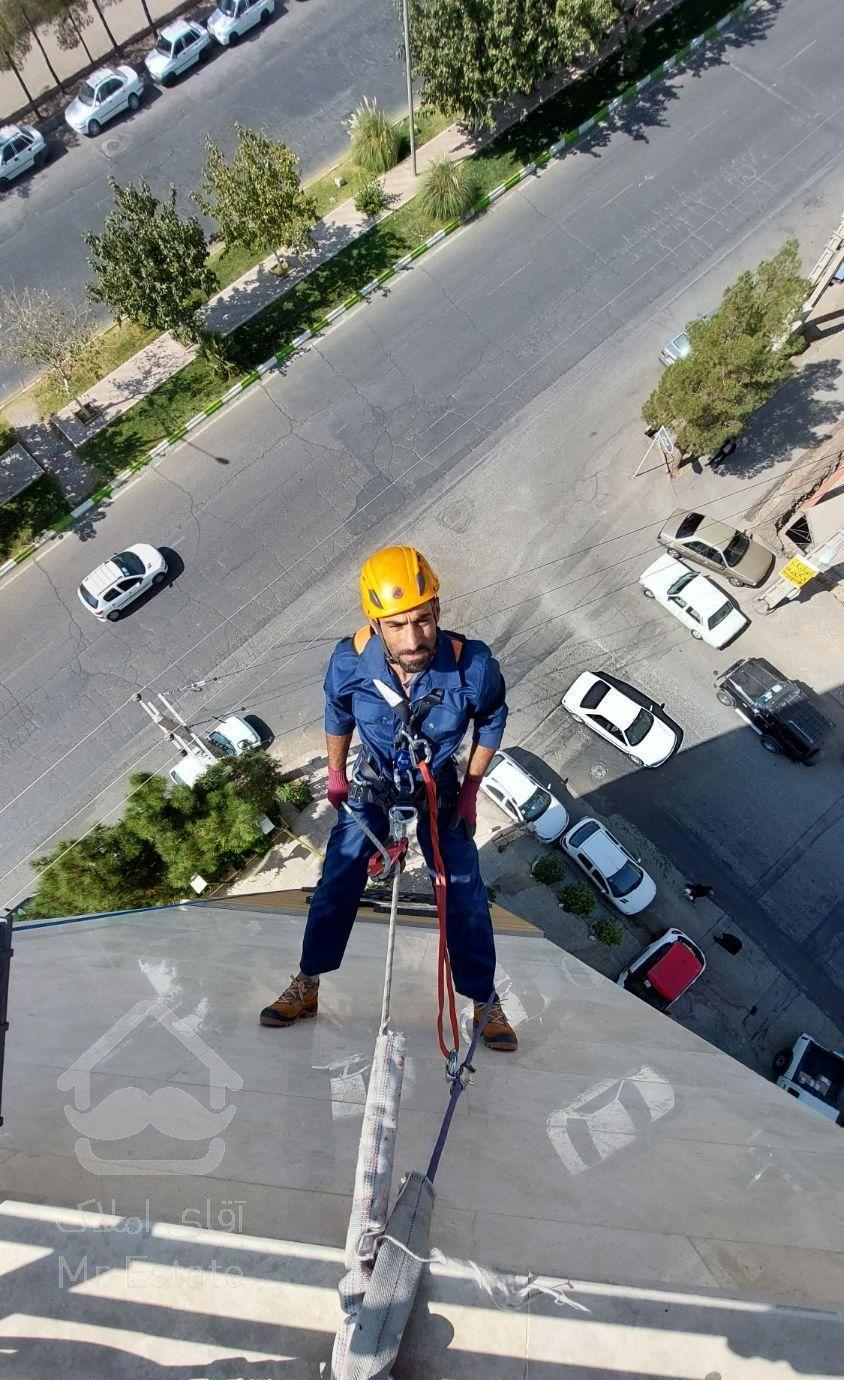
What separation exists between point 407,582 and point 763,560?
15119 millimetres

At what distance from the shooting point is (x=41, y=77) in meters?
25.0

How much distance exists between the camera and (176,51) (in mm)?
23812

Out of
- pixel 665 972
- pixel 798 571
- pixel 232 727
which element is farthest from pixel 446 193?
pixel 665 972

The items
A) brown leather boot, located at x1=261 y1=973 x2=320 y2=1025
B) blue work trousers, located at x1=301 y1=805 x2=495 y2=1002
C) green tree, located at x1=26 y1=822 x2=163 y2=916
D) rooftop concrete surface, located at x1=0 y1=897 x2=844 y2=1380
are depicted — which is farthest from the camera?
green tree, located at x1=26 y1=822 x2=163 y2=916

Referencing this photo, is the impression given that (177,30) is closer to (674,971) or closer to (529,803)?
(529,803)

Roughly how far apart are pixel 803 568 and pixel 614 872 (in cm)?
770

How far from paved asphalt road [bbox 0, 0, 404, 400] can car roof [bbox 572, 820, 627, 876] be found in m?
20.7

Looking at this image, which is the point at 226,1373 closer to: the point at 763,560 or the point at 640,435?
the point at 763,560

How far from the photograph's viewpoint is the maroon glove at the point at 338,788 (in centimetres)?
780

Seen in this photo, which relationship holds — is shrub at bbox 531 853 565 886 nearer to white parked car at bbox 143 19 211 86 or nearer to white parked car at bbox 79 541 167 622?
white parked car at bbox 79 541 167 622

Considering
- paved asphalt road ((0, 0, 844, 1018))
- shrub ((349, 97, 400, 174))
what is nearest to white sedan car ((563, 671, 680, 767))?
paved asphalt road ((0, 0, 844, 1018))

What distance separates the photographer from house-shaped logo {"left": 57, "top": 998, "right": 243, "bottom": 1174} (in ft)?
15.7

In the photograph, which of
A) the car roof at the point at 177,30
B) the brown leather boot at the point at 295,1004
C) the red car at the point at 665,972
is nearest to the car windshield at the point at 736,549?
the red car at the point at 665,972

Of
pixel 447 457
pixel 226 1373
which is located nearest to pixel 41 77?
pixel 447 457
